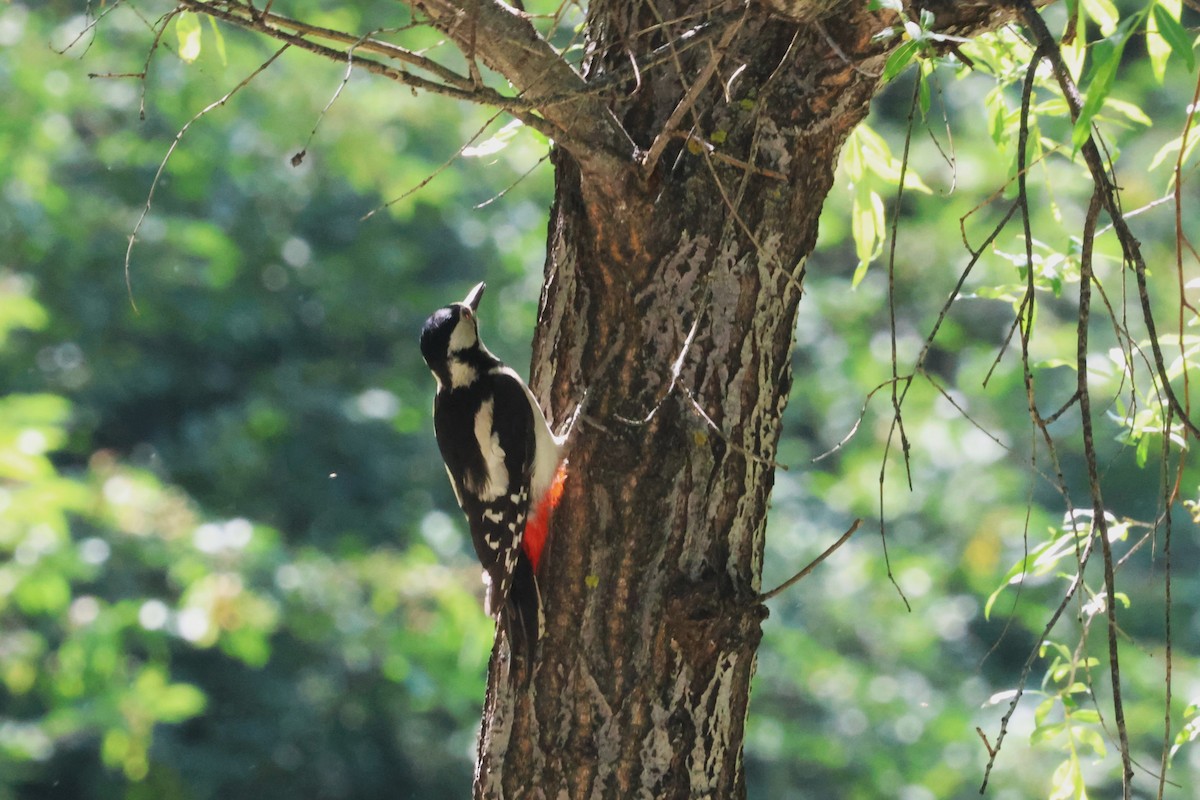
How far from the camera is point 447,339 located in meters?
2.90

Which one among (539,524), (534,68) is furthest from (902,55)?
(539,524)

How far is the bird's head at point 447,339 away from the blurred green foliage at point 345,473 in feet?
7.68

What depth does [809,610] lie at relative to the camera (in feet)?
19.5

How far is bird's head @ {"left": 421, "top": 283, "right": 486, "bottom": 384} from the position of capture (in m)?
2.90

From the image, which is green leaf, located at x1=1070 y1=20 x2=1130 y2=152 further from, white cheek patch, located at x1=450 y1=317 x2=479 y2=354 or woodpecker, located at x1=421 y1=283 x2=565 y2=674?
white cheek patch, located at x1=450 y1=317 x2=479 y2=354

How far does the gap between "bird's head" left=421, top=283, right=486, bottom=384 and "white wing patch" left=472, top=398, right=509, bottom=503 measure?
0.60 ft

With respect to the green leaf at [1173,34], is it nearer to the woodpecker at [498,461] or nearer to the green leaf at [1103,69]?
the green leaf at [1103,69]

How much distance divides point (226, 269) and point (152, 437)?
0.90 metres

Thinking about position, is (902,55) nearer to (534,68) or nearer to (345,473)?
(534,68)

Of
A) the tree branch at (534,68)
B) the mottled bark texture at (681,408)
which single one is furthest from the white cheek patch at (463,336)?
the tree branch at (534,68)

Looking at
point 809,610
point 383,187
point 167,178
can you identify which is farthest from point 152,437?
point 809,610

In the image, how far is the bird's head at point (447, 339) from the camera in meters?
2.90

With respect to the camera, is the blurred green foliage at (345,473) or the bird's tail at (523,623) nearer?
the bird's tail at (523,623)

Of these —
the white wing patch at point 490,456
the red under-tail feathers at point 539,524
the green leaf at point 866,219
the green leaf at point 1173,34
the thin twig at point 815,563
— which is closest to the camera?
the green leaf at point 1173,34
